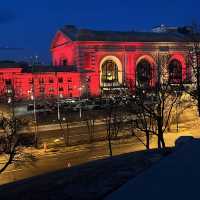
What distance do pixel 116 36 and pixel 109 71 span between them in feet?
28.4

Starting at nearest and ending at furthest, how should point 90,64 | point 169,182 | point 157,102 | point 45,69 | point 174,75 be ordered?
point 169,182, point 157,102, point 174,75, point 45,69, point 90,64

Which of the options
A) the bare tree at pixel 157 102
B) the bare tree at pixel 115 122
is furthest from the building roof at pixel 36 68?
the bare tree at pixel 157 102

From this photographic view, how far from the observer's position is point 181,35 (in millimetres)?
123000

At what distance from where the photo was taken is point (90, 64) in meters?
106

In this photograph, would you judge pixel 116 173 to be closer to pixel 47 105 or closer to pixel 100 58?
pixel 47 105

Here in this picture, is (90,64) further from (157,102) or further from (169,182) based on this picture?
(169,182)

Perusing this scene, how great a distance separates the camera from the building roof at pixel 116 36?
107m

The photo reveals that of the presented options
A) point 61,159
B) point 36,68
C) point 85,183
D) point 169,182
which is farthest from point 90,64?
point 169,182

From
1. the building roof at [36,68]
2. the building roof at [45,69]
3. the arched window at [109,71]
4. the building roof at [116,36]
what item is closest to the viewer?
the building roof at [36,68]

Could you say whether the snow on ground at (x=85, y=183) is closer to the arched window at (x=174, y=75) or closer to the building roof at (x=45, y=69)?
the arched window at (x=174, y=75)

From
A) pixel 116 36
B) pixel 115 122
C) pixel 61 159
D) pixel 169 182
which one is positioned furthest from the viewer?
pixel 116 36

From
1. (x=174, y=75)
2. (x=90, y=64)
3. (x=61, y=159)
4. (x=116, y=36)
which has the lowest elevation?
(x=61, y=159)

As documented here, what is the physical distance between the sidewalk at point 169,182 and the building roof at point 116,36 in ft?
303

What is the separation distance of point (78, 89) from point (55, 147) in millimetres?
51154
